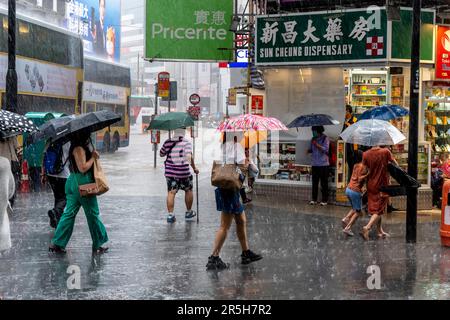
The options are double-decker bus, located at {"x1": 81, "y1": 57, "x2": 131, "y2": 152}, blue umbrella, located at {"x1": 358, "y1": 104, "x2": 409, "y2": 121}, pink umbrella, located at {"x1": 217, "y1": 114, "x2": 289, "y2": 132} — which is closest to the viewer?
pink umbrella, located at {"x1": 217, "y1": 114, "x2": 289, "y2": 132}

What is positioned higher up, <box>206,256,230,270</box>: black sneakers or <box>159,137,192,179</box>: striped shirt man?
<box>159,137,192,179</box>: striped shirt man

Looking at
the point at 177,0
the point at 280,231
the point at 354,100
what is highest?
the point at 177,0

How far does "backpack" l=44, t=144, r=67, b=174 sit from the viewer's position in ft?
39.1

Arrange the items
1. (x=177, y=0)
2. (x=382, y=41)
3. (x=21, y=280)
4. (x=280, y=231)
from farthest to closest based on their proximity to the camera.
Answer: (x=177, y=0) → (x=382, y=41) → (x=280, y=231) → (x=21, y=280)

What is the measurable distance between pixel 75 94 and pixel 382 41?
1570 centimetres

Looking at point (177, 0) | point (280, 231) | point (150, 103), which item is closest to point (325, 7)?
point (177, 0)

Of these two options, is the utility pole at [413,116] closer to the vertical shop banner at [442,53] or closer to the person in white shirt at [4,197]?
the vertical shop banner at [442,53]

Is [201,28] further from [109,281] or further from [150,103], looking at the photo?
[150,103]

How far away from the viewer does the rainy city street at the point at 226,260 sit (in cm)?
798

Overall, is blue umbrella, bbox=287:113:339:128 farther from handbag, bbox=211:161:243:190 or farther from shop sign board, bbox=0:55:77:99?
shop sign board, bbox=0:55:77:99

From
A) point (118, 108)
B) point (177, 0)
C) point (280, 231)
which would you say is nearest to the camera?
point (280, 231)

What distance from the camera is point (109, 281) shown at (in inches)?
330

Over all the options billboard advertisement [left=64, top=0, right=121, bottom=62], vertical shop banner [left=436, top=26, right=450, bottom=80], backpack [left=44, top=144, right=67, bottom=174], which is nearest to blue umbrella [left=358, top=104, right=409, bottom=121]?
vertical shop banner [left=436, top=26, right=450, bottom=80]

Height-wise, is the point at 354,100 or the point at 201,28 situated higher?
the point at 201,28
